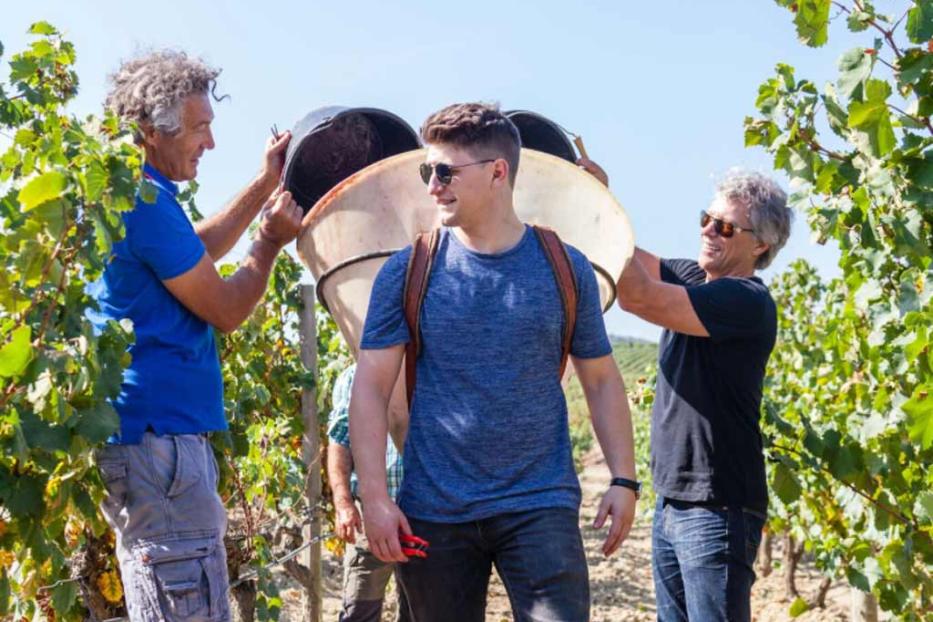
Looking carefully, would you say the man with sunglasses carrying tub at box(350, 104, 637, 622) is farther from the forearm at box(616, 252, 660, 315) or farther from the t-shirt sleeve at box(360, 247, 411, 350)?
the forearm at box(616, 252, 660, 315)

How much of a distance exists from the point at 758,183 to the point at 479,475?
1.64 meters

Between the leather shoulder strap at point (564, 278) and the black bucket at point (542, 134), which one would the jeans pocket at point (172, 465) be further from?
the black bucket at point (542, 134)

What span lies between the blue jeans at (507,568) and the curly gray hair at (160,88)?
1.08 m

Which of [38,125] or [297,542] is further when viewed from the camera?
[297,542]

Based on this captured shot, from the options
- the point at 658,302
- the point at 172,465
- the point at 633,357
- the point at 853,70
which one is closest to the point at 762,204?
the point at 658,302

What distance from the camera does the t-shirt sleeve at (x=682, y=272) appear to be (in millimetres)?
3895

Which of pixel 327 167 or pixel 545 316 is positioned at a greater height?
pixel 327 167

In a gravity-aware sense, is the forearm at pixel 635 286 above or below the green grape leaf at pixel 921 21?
below

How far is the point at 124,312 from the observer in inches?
108

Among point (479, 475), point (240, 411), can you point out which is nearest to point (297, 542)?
point (240, 411)

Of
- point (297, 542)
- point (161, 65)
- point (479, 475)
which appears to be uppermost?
point (161, 65)

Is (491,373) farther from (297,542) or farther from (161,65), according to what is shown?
(297,542)

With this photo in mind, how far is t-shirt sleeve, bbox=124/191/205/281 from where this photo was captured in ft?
8.79

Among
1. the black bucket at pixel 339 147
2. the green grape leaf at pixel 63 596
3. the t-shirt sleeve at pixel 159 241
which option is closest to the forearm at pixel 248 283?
the t-shirt sleeve at pixel 159 241
